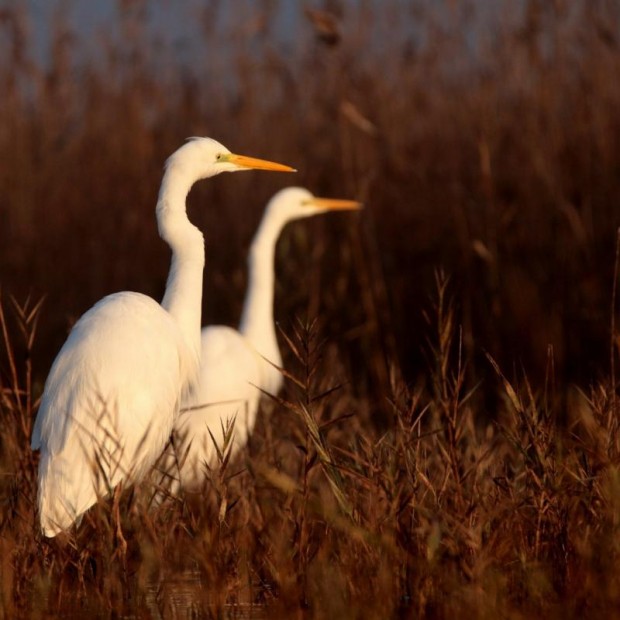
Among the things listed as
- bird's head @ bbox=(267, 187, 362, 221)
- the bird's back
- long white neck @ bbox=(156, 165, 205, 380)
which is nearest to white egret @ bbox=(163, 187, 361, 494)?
bird's head @ bbox=(267, 187, 362, 221)

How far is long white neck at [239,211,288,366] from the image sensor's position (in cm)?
491

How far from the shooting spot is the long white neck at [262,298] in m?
4.91

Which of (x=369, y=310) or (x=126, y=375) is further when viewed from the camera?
(x=369, y=310)

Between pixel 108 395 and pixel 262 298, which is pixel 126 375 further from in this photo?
pixel 262 298

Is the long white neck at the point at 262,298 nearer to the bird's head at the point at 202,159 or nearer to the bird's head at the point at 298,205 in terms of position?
the bird's head at the point at 298,205

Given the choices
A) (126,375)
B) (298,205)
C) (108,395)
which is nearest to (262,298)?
(298,205)

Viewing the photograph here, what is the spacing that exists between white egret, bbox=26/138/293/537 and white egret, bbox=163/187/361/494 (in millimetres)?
598

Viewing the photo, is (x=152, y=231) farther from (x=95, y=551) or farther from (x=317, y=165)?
(x=95, y=551)

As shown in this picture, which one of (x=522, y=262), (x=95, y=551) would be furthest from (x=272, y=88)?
(x=95, y=551)

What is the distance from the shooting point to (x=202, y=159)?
3.67 meters

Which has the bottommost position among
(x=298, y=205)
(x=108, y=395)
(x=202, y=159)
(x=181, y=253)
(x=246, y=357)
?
(x=108, y=395)

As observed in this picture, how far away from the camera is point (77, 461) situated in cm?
300

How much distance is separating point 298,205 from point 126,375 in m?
2.29

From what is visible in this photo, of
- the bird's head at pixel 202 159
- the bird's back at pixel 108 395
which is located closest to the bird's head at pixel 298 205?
the bird's head at pixel 202 159
